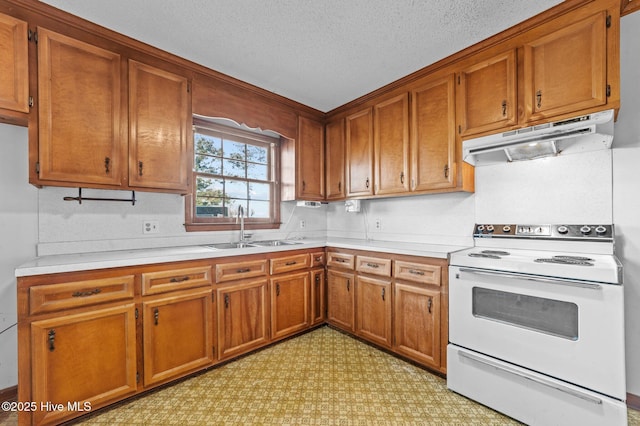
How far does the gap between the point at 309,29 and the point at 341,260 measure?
2.04 metres

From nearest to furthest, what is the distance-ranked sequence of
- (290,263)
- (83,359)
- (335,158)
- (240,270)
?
(83,359) < (240,270) < (290,263) < (335,158)

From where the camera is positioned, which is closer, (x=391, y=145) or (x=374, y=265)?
(x=374, y=265)

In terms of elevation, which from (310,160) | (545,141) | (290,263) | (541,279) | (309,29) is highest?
(309,29)

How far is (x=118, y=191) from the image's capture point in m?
2.31

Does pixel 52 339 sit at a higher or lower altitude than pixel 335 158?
lower

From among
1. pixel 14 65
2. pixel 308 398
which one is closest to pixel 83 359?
pixel 308 398

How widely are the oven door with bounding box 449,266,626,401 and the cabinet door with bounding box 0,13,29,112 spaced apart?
298 centimetres

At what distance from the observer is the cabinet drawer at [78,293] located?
1.60 m

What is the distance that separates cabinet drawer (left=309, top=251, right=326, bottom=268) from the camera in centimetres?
303

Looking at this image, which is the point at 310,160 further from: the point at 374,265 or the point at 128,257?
the point at 128,257

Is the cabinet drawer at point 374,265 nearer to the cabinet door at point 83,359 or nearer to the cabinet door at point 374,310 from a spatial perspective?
the cabinet door at point 374,310

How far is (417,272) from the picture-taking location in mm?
2328

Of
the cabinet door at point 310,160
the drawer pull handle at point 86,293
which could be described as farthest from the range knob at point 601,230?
the drawer pull handle at point 86,293

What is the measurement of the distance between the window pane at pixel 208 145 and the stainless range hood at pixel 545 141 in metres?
2.33
